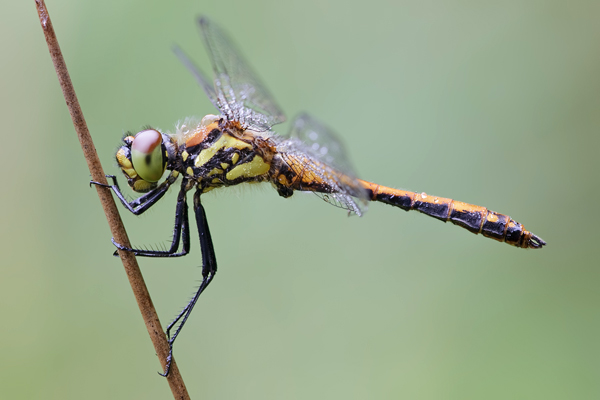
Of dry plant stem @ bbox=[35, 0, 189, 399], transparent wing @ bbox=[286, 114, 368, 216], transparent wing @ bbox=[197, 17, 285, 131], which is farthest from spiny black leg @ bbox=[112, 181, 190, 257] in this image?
dry plant stem @ bbox=[35, 0, 189, 399]

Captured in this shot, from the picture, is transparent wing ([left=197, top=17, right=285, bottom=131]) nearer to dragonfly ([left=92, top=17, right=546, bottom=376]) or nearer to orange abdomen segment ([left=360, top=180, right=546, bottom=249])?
dragonfly ([left=92, top=17, right=546, bottom=376])

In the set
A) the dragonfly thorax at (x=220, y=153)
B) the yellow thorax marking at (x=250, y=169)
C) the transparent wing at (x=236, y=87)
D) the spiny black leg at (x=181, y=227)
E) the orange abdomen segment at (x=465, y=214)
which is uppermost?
the transparent wing at (x=236, y=87)

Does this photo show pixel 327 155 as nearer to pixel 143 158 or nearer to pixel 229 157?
pixel 229 157

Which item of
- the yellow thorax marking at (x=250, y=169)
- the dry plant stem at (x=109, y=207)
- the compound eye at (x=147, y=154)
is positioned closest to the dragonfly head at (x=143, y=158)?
the compound eye at (x=147, y=154)

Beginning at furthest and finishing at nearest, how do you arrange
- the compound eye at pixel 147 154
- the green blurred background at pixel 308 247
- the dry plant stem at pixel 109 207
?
1. the green blurred background at pixel 308 247
2. the compound eye at pixel 147 154
3. the dry plant stem at pixel 109 207

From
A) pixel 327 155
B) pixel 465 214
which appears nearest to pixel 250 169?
pixel 327 155

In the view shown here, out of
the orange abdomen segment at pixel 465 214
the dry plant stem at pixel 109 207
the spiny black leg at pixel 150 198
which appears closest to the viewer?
the dry plant stem at pixel 109 207

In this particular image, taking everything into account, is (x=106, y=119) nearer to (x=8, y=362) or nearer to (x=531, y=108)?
(x=8, y=362)

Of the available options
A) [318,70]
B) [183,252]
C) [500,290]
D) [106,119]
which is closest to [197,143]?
[183,252]

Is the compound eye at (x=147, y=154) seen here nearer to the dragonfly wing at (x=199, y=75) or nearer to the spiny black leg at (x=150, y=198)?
the spiny black leg at (x=150, y=198)
